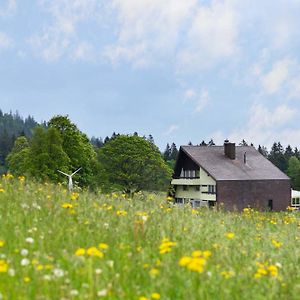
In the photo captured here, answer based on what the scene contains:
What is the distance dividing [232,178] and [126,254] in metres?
53.1

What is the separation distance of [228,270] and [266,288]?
534mm

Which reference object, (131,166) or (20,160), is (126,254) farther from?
(20,160)

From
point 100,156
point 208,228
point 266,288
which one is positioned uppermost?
point 100,156

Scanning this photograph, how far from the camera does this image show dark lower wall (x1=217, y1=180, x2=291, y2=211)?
58188 millimetres

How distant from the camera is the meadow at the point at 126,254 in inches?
204

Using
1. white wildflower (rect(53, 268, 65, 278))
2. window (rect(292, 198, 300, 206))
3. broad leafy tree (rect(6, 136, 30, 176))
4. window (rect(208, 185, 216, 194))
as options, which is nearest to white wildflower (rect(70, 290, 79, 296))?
white wildflower (rect(53, 268, 65, 278))

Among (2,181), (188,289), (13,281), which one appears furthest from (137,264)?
(2,181)

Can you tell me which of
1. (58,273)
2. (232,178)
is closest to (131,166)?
(232,178)

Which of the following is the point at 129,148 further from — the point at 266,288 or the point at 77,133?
the point at 266,288

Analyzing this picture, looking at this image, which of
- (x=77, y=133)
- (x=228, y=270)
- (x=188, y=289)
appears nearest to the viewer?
(x=188, y=289)

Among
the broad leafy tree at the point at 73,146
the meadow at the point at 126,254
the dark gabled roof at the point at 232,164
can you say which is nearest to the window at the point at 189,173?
the dark gabled roof at the point at 232,164

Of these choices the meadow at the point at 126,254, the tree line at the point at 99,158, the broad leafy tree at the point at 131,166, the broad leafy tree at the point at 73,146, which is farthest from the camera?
the broad leafy tree at the point at 131,166

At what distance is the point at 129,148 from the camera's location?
6450 centimetres

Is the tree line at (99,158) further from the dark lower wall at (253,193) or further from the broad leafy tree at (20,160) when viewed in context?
the dark lower wall at (253,193)
